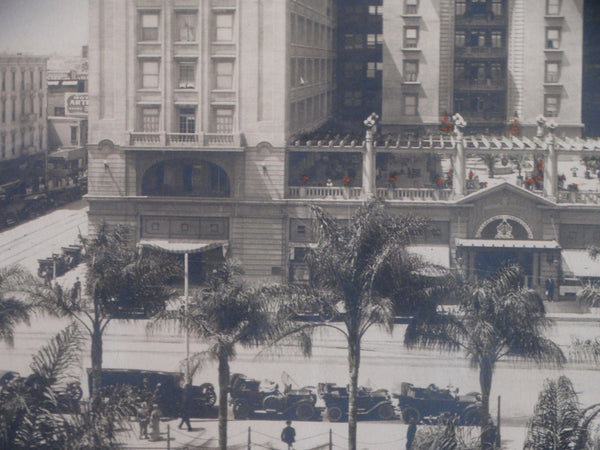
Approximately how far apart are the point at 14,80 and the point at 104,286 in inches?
334

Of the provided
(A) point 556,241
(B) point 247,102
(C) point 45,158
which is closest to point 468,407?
(A) point 556,241

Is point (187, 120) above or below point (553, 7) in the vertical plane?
below

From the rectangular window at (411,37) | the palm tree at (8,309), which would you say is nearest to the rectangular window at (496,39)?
the rectangular window at (411,37)

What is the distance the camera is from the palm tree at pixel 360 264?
25.4 metres

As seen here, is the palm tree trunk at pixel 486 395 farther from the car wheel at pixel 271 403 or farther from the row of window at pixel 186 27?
the row of window at pixel 186 27

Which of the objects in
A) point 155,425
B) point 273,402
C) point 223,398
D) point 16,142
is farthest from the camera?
point 16,142

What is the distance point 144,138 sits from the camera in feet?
113

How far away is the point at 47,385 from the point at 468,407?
11.7 meters

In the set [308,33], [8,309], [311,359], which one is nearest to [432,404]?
[311,359]

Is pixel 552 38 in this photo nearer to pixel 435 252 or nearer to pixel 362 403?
pixel 435 252

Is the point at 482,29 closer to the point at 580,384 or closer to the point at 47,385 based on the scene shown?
the point at 580,384

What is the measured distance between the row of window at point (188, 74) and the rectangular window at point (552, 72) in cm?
936

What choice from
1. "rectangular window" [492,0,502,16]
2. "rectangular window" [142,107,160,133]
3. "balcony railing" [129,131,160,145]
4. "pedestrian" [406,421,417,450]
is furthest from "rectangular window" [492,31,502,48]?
"pedestrian" [406,421,417,450]

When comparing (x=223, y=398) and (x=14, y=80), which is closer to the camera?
(x=223, y=398)
